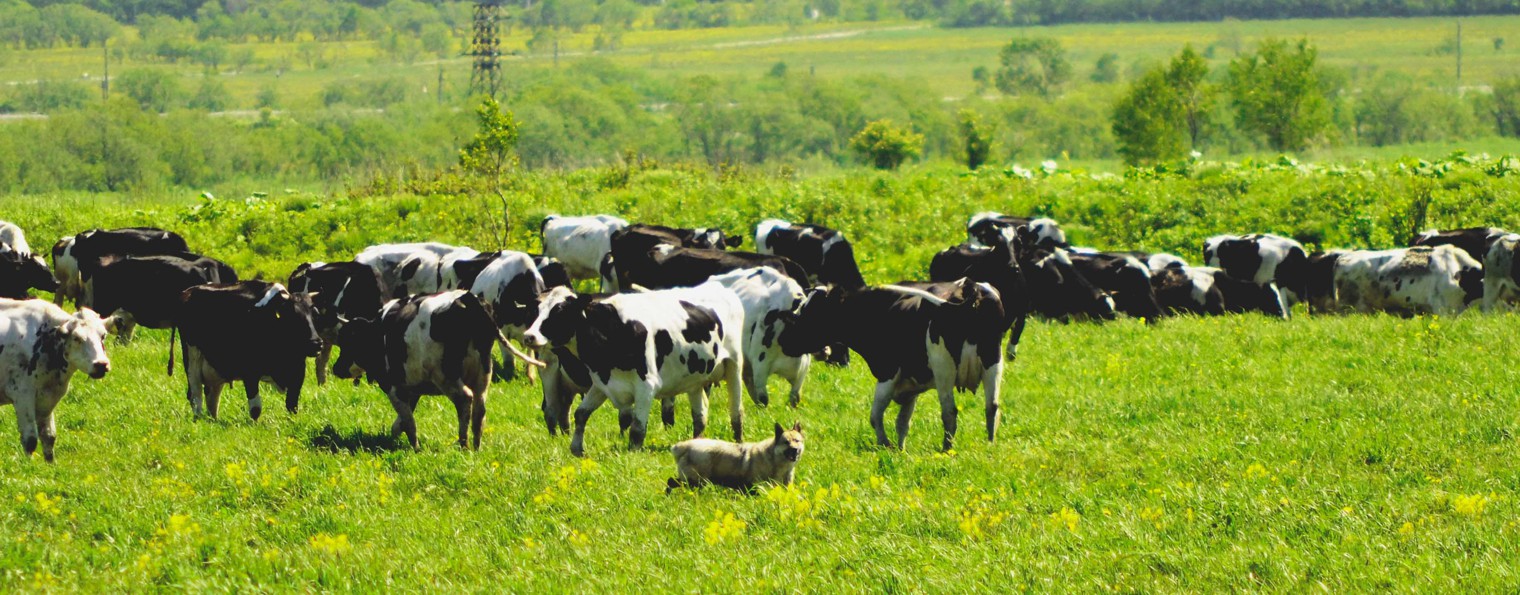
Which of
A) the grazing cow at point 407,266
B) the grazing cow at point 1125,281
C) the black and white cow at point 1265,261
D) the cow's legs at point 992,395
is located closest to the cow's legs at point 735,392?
the cow's legs at point 992,395

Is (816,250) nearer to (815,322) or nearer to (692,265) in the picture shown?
(692,265)

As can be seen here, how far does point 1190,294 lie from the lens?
2750cm

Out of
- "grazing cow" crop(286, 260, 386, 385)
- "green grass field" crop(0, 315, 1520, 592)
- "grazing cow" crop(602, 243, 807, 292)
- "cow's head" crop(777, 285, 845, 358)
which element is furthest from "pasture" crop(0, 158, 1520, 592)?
"grazing cow" crop(602, 243, 807, 292)

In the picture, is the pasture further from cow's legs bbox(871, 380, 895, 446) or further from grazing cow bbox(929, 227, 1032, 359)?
grazing cow bbox(929, 227, 1032, 359)

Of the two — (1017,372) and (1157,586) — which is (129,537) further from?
(1017,372)

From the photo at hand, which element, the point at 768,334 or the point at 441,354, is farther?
the point at 768,334

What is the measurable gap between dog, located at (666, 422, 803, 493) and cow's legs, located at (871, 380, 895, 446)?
220cm

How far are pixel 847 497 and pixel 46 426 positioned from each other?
Result: 8.56m

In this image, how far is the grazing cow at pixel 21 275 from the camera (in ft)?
82.8

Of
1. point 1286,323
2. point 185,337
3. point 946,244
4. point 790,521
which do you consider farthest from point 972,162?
point 790,521

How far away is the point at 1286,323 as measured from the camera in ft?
79.7

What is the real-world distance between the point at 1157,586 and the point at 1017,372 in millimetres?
10577

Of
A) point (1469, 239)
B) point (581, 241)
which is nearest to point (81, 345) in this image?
point (581, 241)

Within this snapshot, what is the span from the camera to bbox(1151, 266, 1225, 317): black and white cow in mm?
27422
